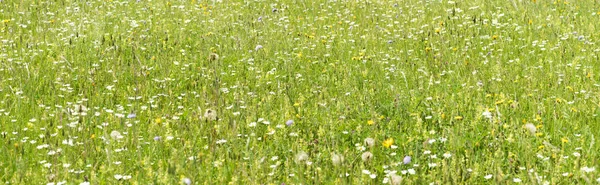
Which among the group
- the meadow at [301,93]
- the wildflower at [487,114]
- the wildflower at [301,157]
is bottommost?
the meadow at [301,93]

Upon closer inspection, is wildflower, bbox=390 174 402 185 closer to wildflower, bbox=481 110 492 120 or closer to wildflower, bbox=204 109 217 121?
wildflower, bbox=481 110 492 120

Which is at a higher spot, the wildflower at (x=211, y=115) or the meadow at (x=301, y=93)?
the wildflower at (x=211, y=115)

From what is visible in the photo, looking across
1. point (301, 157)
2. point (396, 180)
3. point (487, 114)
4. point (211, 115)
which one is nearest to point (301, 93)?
point (211, 115)

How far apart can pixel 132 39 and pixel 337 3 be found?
278 cm

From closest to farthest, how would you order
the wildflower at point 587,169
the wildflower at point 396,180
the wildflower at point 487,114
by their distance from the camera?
the wildflower at point 396,180 → the wildflower at point 587,169 → the wildflower at point 487,114

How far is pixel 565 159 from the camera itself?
3371 millimetres

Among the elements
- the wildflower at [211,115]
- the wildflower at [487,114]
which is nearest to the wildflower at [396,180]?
the wildflower at [487,114]

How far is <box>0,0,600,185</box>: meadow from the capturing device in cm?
331

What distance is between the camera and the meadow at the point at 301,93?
3311 millimetres

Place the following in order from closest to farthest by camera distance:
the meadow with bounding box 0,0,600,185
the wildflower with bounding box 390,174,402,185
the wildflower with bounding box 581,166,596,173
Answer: the wildflower with bounding box 390,174,402,185, the wildflower with bounding box 581,166,596,173, the meadow with bounding box 0,0,600,185

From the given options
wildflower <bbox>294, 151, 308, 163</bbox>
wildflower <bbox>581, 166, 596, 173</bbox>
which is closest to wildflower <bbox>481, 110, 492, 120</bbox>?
wildflower <bbox>581, 166, 596, 173</bbox>

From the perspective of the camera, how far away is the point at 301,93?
4.76 meters

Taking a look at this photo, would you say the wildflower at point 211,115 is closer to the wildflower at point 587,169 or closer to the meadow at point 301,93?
the meadow at point 301,93

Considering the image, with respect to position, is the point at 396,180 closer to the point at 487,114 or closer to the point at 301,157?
the point at 301,157
